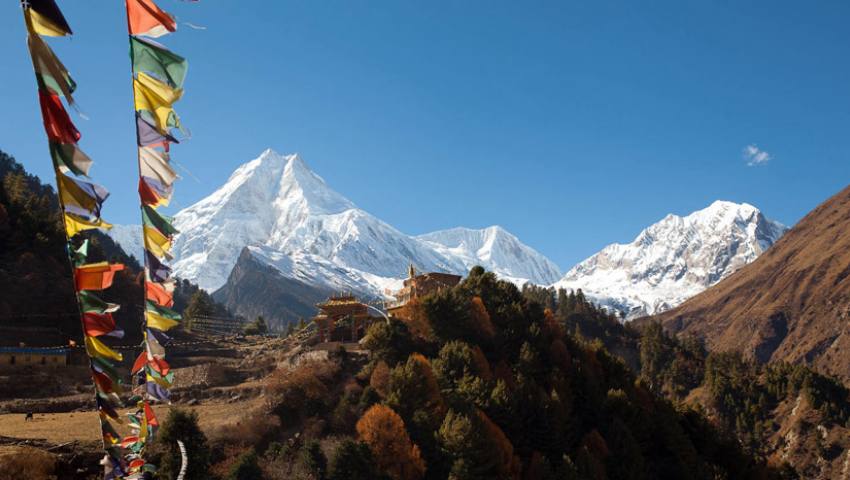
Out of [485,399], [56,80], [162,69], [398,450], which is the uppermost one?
[162,69]

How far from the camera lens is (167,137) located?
7930 millimetres

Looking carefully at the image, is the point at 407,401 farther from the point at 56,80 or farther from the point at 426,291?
the point at 56,80

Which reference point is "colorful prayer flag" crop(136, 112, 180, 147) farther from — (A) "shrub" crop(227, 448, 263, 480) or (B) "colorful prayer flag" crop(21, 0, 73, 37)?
(A) "shrub" crop(227, 448, 263, 480)

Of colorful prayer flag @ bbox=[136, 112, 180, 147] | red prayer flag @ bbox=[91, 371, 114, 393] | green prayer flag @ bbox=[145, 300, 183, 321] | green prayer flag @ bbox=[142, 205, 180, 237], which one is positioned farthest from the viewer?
green prayer flag @ bbox=[145, 300, 183, 321]

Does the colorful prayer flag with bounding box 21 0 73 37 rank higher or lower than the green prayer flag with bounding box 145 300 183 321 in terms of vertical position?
higher

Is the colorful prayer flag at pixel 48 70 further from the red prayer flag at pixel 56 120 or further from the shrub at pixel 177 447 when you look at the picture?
the shrub at pixel 177 447

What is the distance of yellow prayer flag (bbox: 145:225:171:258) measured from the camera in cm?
849

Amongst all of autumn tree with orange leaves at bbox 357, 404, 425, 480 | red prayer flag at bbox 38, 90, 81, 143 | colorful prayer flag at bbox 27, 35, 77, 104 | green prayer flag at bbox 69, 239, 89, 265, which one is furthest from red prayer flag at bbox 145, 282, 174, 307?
autumn tree with orange leaves at bbox 357, 404, 425, 480

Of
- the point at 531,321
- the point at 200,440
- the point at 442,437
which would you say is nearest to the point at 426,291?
the point at 531,321

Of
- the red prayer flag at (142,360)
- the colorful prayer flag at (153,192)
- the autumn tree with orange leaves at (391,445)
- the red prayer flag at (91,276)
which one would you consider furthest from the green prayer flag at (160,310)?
the autumn tree with orange leaves at (391,445)

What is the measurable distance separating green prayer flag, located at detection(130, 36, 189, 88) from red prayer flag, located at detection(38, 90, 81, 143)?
1164 millimetres

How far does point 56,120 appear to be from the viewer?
21.4ft

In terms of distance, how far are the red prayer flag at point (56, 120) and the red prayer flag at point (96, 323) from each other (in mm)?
2091

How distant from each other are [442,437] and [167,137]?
42244mm
